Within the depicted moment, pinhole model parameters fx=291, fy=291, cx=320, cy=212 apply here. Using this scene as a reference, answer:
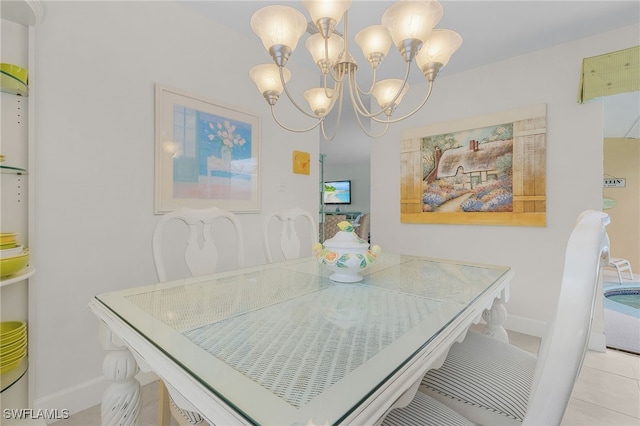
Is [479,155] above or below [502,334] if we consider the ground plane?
A: above

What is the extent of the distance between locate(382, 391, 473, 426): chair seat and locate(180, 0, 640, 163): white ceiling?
2188mm

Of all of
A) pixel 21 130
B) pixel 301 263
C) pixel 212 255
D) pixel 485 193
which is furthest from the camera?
pixel 485 193

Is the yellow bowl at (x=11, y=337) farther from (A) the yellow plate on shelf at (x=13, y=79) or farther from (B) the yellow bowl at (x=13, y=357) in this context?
(A) the yellow plate on shelf at (x=13, y=79)

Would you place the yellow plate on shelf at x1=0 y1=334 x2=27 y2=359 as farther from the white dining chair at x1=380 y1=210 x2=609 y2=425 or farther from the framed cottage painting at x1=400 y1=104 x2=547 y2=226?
the framed cottage painting at x1=400 y1=104 x2=547 y2=226

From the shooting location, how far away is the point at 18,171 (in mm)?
1287

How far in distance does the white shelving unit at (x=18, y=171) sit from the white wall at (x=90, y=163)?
0.16 feet

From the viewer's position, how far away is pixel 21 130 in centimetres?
135

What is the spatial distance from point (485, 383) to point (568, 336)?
0.63 meters

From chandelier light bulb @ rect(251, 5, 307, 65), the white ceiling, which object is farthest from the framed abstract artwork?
chandelier light bulb @ rect(251, 5, 307, 65)

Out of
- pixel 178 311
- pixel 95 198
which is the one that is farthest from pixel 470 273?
pixel 95 198

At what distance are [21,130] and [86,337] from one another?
1.09 m

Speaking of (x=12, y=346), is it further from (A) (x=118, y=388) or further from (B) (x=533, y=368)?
(B) (x=533, y=368)

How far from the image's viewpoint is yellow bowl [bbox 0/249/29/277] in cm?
112

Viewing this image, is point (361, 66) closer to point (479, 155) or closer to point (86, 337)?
point (479, 155)
